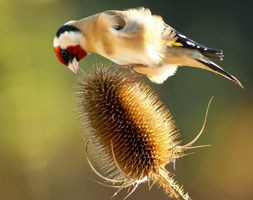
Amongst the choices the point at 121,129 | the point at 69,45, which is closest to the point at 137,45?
the point at 69,45

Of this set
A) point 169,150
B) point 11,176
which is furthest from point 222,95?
point 169,150

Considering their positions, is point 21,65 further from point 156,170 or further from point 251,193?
point 156,170

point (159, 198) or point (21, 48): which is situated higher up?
point (21, 48)

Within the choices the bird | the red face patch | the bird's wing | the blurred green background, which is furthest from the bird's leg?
the blurred green background

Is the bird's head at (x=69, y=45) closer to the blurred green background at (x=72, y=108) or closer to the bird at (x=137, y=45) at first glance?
the bird at (x=137, y=45)

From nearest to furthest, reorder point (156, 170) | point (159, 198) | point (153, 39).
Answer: point (156, 170), point (153, 39), point (159, 198)

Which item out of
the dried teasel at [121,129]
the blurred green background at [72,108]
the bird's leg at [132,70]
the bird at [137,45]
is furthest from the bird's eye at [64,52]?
the blurred green background at [72,108]

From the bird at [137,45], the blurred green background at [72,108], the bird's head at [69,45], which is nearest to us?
the bird at [137,45]
